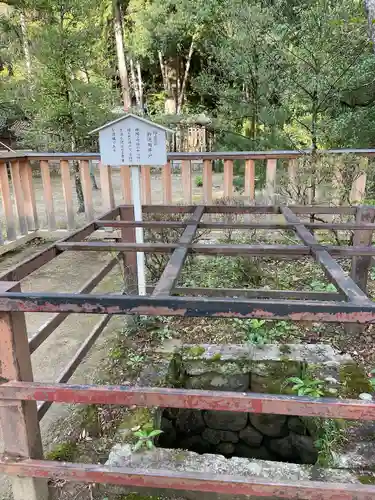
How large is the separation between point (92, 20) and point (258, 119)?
341cm

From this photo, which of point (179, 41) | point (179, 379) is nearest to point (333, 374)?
point (179, 379)

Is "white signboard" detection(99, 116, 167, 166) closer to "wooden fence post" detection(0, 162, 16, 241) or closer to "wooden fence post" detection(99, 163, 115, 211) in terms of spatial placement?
"wooden fence post" detection(99, 163, 115, 211)

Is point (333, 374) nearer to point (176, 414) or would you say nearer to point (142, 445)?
point (176, 414)

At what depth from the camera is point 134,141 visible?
2885 mm

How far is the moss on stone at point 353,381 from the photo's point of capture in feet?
7.00

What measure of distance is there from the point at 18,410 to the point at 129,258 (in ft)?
5.51

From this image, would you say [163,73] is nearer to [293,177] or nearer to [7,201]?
[7,201]

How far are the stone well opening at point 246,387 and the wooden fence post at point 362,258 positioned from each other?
493 millimetres

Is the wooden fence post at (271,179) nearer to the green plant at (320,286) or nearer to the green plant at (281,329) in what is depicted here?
the green plant at (320,286)

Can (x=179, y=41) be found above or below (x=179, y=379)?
above

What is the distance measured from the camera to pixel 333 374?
7.48 ft

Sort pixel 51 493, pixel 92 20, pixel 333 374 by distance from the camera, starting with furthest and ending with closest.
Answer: pixel 92 20
pixel 333 374
pixel 51 493

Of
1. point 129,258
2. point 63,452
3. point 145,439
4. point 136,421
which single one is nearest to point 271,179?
point 129,258

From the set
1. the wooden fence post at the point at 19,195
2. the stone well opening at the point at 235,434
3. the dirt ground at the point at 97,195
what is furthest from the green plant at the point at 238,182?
the stone well opening at the point at 235,434
